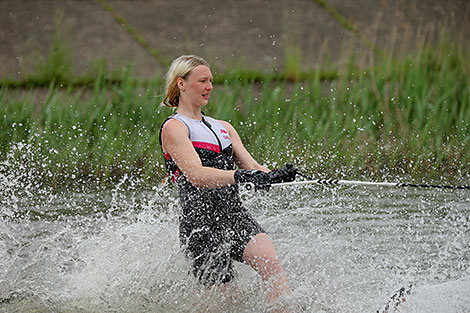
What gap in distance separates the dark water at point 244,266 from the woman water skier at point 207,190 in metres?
0.16

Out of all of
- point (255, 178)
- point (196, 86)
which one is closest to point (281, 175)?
point (255, 178)

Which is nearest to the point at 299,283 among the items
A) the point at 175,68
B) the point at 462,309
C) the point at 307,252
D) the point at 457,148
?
the point at 307,252

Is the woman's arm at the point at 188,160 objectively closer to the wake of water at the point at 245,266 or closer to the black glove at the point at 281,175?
the black glove at the point at 281,175

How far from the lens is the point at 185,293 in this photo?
3123mm

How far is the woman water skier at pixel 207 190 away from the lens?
2.74 meters

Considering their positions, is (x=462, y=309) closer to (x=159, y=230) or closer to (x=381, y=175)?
(x=159, y=230)

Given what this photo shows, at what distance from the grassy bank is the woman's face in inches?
74.9

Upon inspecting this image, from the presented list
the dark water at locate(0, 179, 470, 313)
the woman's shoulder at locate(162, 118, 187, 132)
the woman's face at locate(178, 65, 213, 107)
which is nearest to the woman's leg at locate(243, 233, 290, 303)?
the dark water at locate(0, 179, 470, 313)

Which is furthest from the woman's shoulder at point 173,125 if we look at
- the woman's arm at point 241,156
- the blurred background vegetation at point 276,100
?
the blurred background vegetation at point 276,100

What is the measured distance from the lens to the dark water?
307 centimetres

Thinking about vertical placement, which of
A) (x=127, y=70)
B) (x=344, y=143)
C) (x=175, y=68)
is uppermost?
(x=175, y=68)

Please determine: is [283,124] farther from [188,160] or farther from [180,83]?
[188,160]

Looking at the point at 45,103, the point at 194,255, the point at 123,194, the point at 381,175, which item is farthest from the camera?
the point at 45,103

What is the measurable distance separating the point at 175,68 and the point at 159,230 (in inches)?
42.2
